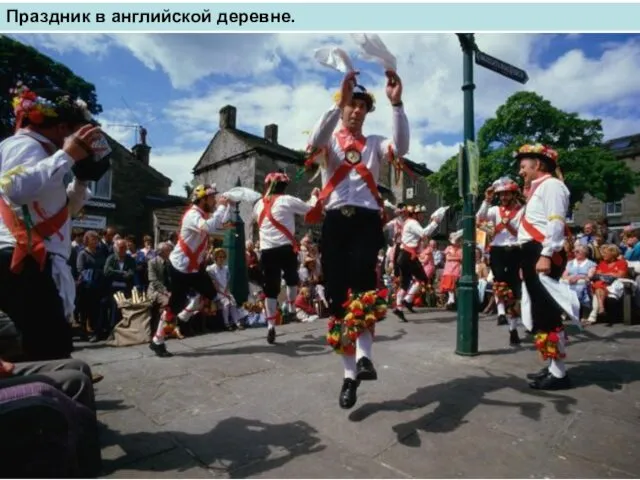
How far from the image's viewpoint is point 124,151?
86.2 feet

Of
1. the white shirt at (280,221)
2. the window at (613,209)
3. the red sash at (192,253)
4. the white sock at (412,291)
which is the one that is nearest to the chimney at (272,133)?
the white sock at (412,291)

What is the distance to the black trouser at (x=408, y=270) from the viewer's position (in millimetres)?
7965

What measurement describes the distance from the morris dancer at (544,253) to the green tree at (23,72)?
67.6ft

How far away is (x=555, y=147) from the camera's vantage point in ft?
82.2

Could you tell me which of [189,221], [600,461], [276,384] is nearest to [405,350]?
[276,384]

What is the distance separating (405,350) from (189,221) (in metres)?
3.01

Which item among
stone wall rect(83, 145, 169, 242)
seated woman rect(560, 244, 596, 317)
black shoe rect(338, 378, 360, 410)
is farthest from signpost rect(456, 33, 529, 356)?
stone wall rect(83, 145, 169, 242)

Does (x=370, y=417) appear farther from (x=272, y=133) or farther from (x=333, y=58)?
(x=272, y=133)

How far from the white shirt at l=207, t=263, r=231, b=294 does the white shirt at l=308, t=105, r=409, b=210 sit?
5086 millimetres

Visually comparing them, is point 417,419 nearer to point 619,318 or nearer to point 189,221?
point 189,221

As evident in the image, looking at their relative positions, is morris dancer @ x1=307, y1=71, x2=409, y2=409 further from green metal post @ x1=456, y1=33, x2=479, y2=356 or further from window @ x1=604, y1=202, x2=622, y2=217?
window @ x1=604, y1=202, x2=622, y2=217

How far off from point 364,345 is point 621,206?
3634 centimetres

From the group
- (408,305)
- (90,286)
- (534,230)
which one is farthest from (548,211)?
(90,286)

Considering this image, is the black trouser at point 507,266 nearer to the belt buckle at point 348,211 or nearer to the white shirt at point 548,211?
the white shirt at point 548,211
